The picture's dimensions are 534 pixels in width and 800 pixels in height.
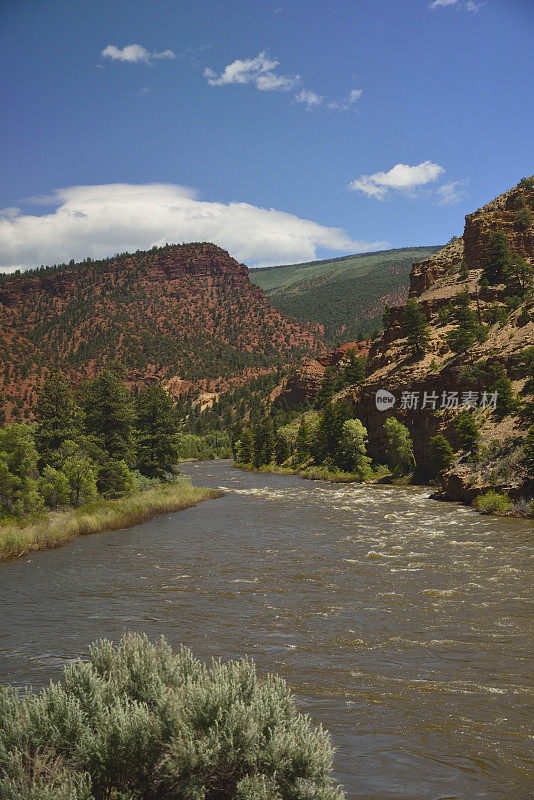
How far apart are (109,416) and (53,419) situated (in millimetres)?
5773

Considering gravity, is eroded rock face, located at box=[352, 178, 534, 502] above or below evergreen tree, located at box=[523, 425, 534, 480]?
above

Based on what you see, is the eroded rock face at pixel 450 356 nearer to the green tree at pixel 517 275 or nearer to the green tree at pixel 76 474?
the green tree at pixel 517 275

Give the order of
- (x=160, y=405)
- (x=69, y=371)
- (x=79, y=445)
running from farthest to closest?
(x=69, y=371), (x=160, y=405), (x=79, y=445)

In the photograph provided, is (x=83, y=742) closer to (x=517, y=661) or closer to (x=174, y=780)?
(x=174, y=780)

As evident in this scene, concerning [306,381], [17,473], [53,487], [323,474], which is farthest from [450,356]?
[306,381]

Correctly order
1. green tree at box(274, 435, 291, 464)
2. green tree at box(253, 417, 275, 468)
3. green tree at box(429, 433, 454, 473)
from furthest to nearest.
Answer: green tree at box(253, 417, 275, 468) < green tree at box(274, 435, 291, 464) < green tree at box(429, 433, 454, 473)

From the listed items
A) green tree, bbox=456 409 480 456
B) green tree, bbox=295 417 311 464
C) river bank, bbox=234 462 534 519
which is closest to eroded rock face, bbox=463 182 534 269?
green tree, bbox=295 417 311 464

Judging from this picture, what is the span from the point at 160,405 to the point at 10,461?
17241 mm

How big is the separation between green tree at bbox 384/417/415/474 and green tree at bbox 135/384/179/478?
2823 cm

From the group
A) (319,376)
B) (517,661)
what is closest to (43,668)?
(517,661)

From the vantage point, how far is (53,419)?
35719 mm

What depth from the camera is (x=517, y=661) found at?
1157 centimetres

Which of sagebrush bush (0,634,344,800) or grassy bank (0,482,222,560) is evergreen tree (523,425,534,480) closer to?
grassy bank (0,482,222,560)

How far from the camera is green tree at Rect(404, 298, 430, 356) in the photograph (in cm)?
6675
